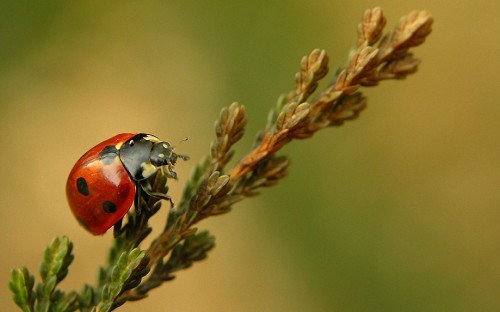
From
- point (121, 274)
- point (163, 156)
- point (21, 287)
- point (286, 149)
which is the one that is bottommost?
point (121, 274)

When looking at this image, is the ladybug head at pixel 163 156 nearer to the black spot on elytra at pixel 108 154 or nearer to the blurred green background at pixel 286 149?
the black spot on elytra at pixel 108 154

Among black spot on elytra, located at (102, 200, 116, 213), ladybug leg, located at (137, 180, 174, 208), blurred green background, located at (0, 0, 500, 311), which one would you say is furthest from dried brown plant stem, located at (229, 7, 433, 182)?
blurred green background, located at (0, 0, 500, 311)

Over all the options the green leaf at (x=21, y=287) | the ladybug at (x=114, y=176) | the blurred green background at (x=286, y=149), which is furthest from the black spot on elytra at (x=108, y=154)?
the blurred green background at (x=286, y=149)

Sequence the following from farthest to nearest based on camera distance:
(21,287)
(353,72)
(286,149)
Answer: (286,149), (353,72), (21,287)

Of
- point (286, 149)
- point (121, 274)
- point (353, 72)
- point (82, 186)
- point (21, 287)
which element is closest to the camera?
point (121, 274)

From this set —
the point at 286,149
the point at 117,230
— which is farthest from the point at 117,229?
the point at 286,149

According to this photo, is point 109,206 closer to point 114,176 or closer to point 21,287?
point 114,176

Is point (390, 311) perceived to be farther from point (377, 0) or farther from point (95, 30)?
point (95, 30)
